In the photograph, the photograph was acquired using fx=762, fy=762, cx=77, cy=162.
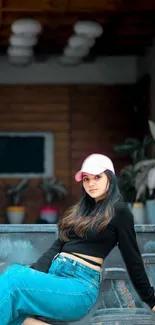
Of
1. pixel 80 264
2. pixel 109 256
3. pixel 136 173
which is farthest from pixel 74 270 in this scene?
pixel 136 173

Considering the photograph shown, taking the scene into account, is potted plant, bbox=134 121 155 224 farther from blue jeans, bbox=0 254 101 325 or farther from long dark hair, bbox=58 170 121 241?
blue jeans, bbox=0 254 101 325

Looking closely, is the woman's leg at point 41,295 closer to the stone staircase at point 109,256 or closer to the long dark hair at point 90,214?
the long dark hair at point 90,214

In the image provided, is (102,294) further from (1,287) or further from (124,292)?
(1,287)

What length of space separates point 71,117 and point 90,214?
632 cm

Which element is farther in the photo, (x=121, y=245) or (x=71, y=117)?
(x=71, y=117)

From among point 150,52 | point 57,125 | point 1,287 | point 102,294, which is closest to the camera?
point 1,287

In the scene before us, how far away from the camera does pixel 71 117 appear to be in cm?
931

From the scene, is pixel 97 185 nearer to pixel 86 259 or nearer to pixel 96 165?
pixel 96 165

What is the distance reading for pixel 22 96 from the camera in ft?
30.6

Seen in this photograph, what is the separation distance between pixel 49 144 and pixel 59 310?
21.3 ft

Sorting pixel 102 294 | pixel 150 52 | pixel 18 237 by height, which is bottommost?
pixel 102 294

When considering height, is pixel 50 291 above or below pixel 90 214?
below

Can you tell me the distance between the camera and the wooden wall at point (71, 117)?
9281mm

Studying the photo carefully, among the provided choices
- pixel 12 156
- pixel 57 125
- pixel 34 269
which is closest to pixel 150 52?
pixel 57 125
